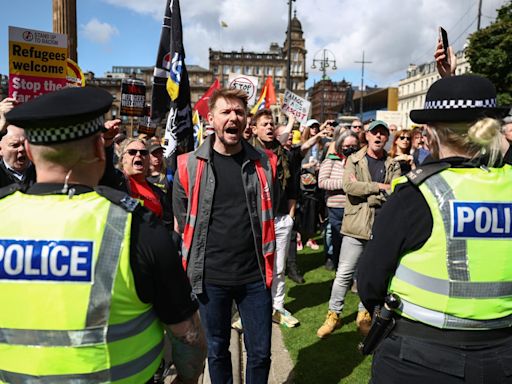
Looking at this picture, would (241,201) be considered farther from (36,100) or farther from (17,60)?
(17,60)

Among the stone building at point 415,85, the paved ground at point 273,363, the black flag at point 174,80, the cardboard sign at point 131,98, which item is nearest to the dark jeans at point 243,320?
the paved ground at point 273,363

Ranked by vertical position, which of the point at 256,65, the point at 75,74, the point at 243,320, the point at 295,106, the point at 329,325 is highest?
the point at 256,65

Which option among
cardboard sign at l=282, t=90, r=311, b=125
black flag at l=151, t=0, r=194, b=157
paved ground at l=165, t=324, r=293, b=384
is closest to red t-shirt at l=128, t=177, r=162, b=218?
black flag at l=151, t=0, r=194, b=157

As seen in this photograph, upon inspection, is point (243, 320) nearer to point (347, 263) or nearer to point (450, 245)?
point (450, 245)

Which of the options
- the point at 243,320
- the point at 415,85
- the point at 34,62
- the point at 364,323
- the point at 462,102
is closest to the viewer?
the point at 462,102

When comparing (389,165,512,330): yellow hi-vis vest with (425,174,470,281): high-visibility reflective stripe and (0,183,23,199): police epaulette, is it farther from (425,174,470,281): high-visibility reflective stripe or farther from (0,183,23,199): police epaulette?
(0,183,23,199): police epaulette

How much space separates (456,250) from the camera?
1.82 m

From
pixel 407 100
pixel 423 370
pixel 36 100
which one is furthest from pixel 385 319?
pixel 407 100

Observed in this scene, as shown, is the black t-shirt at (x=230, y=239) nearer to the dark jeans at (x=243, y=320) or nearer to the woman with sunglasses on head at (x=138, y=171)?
the dark jeans at (x=243, y=320)

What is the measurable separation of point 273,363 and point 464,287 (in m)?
2.68

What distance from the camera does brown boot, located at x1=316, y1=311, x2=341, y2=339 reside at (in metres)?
4.61

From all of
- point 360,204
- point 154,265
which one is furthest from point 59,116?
point 360,204

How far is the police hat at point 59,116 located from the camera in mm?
1386

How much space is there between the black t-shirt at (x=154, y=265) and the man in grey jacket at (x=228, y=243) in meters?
1.31
